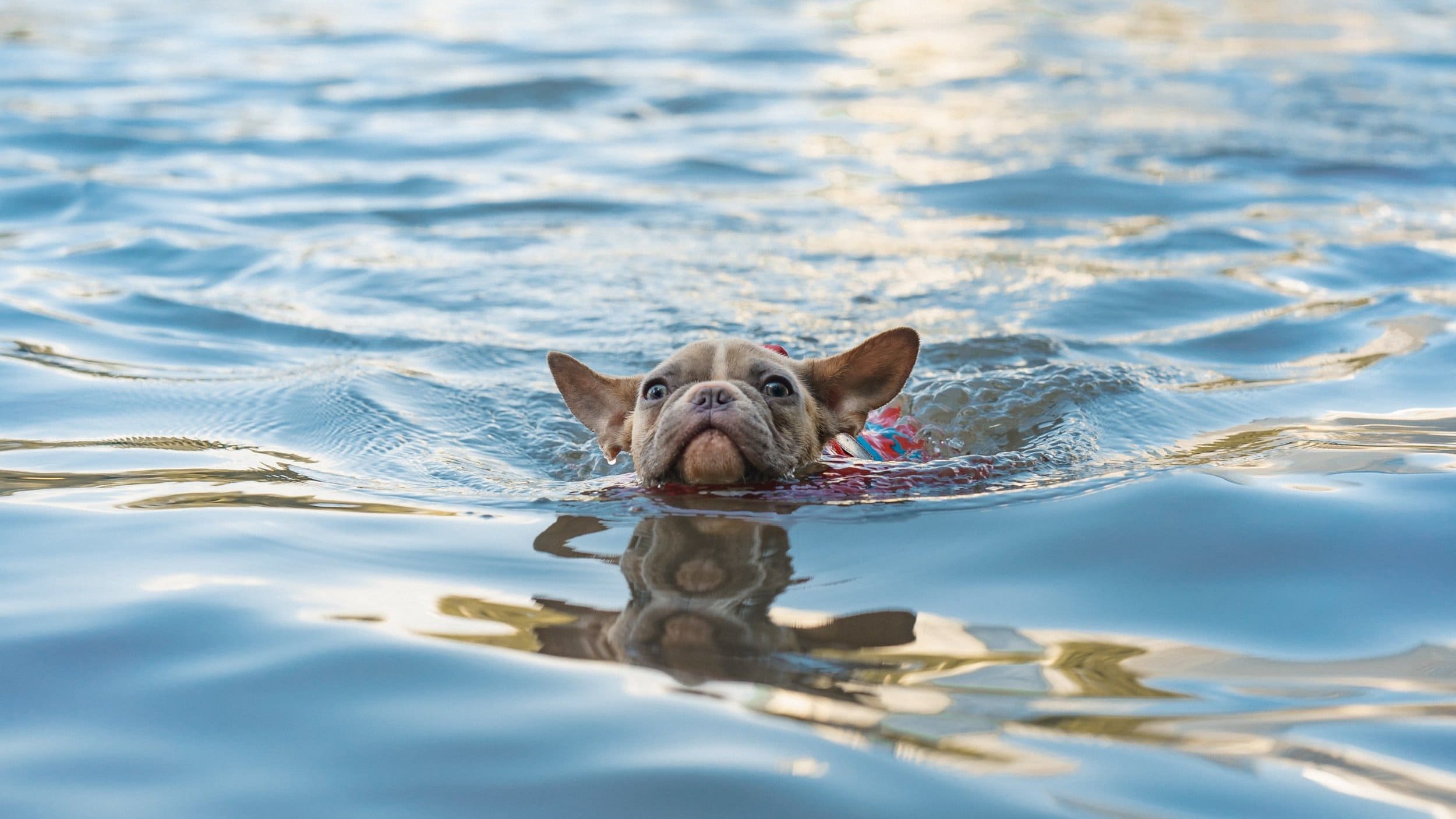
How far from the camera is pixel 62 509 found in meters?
4.66

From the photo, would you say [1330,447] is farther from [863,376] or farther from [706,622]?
[706,622]

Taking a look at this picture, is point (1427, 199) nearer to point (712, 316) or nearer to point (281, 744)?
point (712, 316)

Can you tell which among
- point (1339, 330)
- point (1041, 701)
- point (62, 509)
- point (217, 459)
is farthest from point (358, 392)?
point (1339, 330)

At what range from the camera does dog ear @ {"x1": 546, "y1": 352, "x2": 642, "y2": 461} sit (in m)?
5.80

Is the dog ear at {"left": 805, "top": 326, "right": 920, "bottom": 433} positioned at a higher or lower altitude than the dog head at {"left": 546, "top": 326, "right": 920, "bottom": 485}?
higher

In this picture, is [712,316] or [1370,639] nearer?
[1370,639]

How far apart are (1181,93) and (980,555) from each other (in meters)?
12.8

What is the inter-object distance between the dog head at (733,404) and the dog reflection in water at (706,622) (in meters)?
0.64

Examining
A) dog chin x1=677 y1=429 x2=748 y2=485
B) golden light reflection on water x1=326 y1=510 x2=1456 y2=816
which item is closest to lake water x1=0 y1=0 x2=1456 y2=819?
golden light reflection on water x1=326 y1=510 x2=1456 y2=816

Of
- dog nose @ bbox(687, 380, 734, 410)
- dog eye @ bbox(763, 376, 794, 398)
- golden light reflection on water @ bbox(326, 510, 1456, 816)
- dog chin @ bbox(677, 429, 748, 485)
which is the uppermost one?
dog eye @ bbox(763, 376, 794, 398)

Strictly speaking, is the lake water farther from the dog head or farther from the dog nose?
the dog nose

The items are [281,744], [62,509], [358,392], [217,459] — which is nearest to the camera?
[281,744]

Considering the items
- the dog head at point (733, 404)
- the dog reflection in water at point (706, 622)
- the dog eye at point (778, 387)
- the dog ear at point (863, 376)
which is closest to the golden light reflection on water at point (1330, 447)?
the dog ear at point (863, 376)

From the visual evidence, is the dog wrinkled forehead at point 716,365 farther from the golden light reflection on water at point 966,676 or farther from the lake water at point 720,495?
the golden light reflection on water at point 966,676
